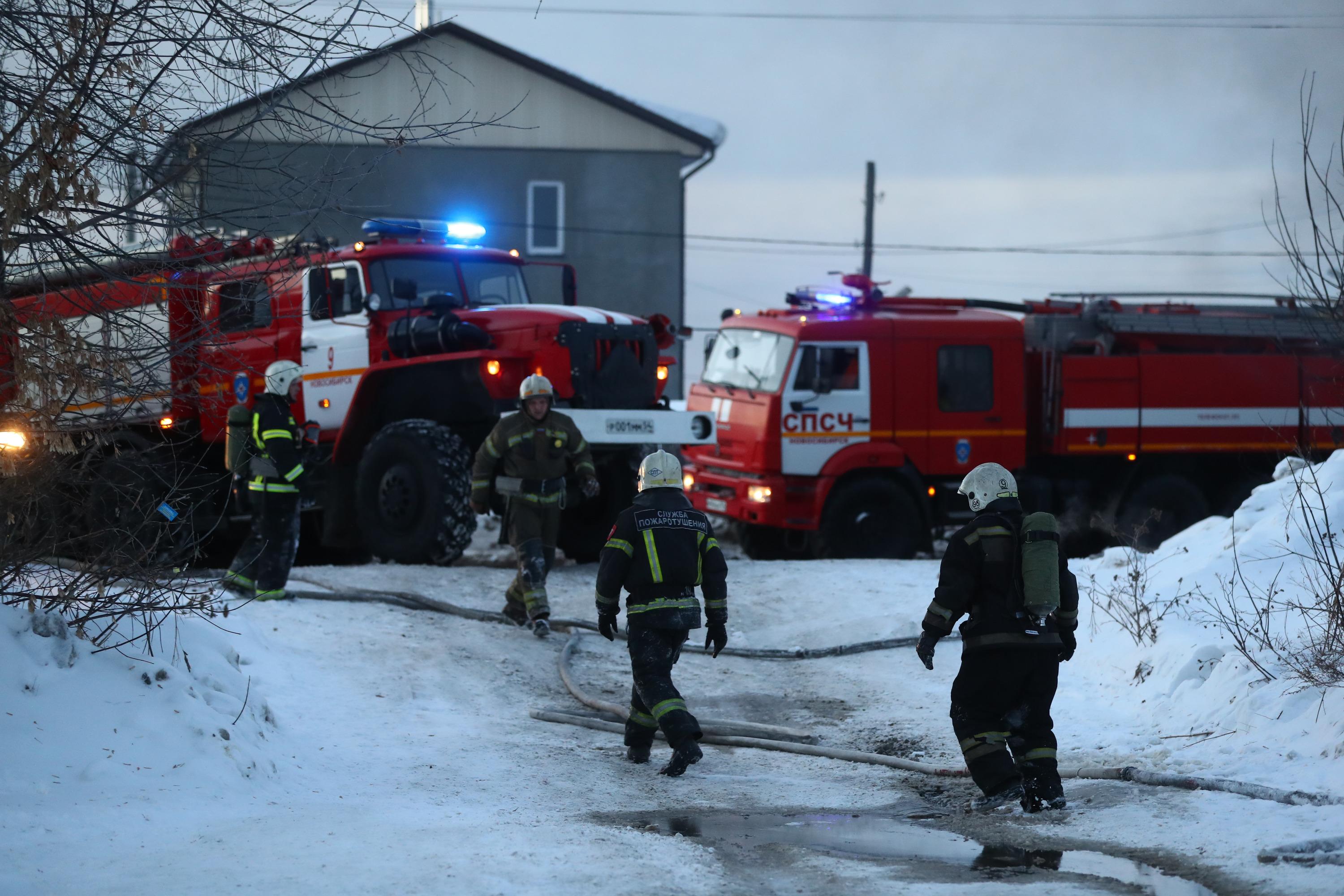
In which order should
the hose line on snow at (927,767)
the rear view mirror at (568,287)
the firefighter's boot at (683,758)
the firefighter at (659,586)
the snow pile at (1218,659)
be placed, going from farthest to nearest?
the rear view mirror at (568,287), the firefighter at (659,586), the firefighter's boot at (683,758), the snow pile at (1218,659), the hose line on snow at (927,767)

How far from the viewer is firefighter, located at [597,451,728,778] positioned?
6516 mm

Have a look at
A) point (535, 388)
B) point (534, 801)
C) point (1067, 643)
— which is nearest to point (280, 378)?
point (535, 388)

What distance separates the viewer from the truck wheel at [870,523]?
13383 mm

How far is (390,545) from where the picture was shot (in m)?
11.5

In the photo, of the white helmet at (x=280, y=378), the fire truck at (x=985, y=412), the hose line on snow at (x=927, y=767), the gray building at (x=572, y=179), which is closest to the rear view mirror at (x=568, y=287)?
the fire truck at (x=985, y=412)

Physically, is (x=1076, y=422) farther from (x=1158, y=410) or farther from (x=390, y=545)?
(x=390, y=545)

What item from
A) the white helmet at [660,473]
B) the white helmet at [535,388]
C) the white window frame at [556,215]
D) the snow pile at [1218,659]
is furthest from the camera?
the white window frame at [556,215]

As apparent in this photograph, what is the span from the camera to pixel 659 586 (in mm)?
6551

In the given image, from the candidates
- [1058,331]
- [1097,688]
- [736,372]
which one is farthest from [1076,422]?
[1097,688]

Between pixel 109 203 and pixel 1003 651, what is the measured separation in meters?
4.22

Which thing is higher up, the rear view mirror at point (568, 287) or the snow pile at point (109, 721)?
the rear view mirror at point (568, 287)

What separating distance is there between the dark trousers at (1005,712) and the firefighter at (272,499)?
204 inches

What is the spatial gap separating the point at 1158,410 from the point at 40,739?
477 inches

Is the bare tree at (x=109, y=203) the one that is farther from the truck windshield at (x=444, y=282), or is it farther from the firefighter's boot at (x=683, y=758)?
the truck windshield at (x=444, y=282)
